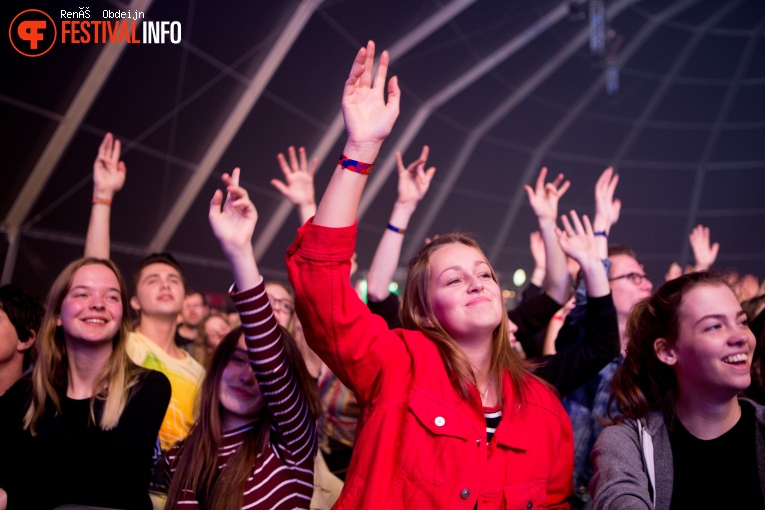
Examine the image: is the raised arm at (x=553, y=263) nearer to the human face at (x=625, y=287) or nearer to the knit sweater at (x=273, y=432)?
the human face at (x=625, y=287)

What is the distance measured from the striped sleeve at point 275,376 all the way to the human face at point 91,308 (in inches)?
31.3

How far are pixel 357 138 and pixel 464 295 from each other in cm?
57

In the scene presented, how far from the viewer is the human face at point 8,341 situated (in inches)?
106

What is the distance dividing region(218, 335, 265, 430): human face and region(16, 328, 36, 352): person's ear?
1.03 meters

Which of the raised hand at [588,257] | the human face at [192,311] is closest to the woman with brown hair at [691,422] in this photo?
the raised hand at [588,257]

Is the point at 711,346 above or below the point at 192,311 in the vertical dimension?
below

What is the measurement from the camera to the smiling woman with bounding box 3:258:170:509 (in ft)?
7.23

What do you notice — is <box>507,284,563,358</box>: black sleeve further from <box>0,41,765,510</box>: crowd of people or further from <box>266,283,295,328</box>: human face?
<box>266,283,295,328</box>: human face

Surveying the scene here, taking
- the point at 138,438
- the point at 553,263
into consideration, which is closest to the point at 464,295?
the point at 138,438

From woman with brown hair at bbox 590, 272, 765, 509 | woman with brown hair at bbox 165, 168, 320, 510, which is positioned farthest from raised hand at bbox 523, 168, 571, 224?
woman with brown hair at bbox 165, 168, 320, 510

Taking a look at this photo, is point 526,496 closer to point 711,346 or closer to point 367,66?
point 711,346

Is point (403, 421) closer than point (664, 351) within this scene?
Yes

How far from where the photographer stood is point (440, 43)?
8430 millimetres

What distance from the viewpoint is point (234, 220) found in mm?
2094
